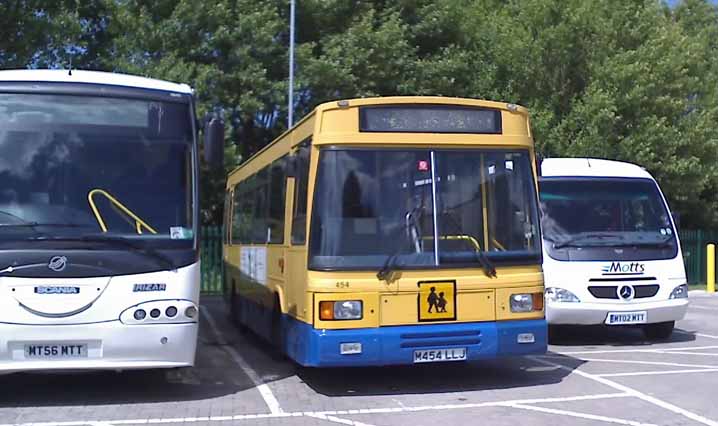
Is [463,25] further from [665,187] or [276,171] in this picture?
[276,171]

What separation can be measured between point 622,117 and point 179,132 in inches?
716

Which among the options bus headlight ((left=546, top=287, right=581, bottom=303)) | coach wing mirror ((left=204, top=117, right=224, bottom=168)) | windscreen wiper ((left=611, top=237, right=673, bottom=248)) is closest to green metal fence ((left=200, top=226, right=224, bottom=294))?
bus headlight ((left=546, top=287, right=581, bottom=303))

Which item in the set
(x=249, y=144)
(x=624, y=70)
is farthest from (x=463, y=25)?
(x=249, y=144)

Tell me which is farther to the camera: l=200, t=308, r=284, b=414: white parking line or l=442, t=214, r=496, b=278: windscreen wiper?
l=442, t=214, r=496, b=278: windscreen wiper

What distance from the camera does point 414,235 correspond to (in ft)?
32.0

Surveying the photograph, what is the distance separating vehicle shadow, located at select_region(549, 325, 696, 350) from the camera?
549 inches

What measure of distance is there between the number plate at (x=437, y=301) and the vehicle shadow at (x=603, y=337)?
4442 millimetres

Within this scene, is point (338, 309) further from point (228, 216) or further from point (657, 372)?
point (228, 216)

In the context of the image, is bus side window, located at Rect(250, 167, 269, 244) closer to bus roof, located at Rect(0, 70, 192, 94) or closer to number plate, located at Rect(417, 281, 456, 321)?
bus roof, located at Rect(0, 70, 192, 94)

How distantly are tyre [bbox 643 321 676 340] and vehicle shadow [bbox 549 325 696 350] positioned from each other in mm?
83

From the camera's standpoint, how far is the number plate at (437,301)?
965 cm

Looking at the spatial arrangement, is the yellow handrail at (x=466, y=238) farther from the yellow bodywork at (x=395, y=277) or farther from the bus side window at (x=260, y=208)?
the bus side window at (x=260, y=208)

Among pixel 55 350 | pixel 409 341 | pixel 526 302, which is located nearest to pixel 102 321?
pixel 55 350

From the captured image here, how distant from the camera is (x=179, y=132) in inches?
383
